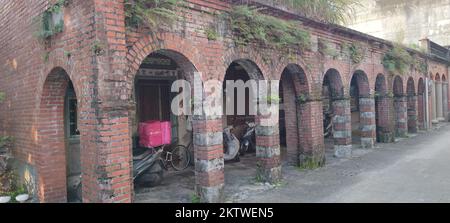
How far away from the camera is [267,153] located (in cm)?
721

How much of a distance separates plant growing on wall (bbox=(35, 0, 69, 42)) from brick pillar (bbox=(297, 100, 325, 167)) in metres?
5.74

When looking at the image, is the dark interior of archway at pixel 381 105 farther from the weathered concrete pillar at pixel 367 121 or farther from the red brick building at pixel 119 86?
the red brick building at pixel 119 86

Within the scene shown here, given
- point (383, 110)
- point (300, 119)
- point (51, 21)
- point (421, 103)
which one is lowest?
point (300, 119)

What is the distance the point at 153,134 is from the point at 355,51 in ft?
21.4

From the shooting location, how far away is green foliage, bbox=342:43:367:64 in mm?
10073

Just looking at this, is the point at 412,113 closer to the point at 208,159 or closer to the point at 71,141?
the point at 208,159

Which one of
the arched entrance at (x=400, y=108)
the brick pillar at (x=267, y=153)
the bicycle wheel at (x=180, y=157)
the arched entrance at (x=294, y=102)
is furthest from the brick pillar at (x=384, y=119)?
the bicycle wheel at (x=180, y=157)

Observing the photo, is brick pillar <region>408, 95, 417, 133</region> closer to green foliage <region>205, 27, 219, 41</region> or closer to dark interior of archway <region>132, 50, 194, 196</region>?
dark interior of archway <region>132, 50, 194, 196</region>

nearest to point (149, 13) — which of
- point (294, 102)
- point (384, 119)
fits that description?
point (294, 102)

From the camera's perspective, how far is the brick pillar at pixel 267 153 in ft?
23.6

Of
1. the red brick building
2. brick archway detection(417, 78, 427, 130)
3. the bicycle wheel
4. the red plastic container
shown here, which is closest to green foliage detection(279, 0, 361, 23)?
the red brick building

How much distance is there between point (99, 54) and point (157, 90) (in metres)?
4.45

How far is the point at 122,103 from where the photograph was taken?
4.55 m

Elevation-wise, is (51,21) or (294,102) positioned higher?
(51,21)
